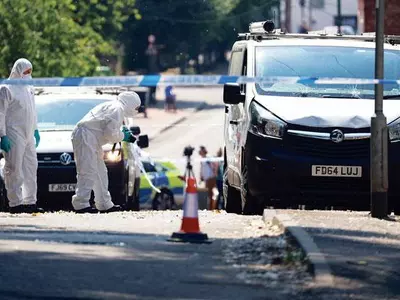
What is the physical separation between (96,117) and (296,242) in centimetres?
676

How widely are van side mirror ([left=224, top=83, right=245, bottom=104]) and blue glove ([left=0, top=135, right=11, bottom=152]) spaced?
2979 mm

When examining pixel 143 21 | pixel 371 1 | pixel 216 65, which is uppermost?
pixel 371 1

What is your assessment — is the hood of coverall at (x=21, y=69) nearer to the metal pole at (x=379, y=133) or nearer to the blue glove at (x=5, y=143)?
the blue glove at (x=5, y=143)

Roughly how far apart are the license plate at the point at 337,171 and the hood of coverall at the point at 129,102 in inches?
129

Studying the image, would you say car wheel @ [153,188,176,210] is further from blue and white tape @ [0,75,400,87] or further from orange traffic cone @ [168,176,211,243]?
orange traffic cone @ [168,176,211,243]

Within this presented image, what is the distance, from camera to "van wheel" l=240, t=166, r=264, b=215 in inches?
645

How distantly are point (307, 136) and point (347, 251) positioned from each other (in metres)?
4.13

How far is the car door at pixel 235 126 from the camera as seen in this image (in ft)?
55.7

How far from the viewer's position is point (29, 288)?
997 centimetres

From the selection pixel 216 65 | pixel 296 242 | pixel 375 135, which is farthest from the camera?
pixel 216 65

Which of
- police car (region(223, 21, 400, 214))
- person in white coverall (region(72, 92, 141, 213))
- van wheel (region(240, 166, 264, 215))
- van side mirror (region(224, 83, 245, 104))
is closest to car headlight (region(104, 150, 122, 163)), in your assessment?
person in white coverall (region(72, 92, 141, 213))

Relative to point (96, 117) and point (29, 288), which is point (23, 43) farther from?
point (29, 288)

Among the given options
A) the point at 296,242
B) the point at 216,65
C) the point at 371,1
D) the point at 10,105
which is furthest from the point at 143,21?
the point at 296,242

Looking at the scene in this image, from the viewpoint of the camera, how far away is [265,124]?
1594 centimetres
